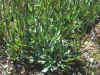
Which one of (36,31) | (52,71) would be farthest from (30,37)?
(52,71)

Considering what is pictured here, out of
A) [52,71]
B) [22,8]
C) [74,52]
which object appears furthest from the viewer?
[74,52]

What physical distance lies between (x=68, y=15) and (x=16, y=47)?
0.58 metres

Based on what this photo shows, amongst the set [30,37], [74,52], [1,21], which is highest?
[1,21]

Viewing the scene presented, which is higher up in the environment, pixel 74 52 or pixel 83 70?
pixel 74 52

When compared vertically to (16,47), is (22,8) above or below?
above

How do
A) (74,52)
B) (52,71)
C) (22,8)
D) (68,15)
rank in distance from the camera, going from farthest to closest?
(68,15) → (74,52) → (52,71) → (22,8)

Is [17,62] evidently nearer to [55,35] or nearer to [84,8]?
[55,35]

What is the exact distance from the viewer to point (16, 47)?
149 centimetres

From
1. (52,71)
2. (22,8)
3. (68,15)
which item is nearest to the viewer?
(22,8)

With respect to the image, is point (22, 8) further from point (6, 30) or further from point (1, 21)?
point (1, 21)

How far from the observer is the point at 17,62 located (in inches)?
61.4

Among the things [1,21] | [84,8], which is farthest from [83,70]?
[1,21]

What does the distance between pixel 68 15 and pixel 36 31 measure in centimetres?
39

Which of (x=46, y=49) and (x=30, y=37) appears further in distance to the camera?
(x=30, y=37)
